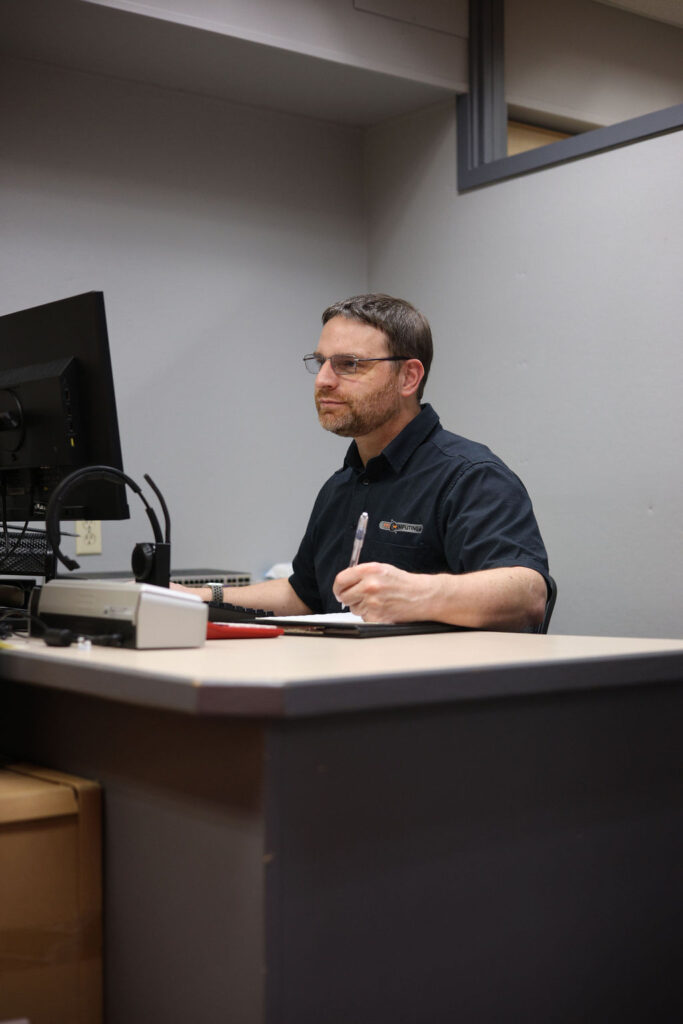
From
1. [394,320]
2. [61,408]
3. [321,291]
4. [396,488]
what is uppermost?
[321,291]

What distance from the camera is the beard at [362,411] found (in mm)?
2207

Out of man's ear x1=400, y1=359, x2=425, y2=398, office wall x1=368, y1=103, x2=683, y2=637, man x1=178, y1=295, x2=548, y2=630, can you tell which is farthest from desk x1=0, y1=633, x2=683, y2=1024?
office wall x1=368, y1=103, x2=683, y2=637

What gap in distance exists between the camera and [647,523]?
261 cm

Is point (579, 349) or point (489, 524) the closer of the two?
point (489, 524)

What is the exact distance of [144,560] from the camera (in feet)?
5.02

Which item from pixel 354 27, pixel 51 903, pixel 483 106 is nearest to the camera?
pixel 51 903

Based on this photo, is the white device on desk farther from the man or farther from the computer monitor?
the man

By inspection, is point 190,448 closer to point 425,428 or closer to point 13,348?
point 425,428

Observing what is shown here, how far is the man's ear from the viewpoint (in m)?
2.25

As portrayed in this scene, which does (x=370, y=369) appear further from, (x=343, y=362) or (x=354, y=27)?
(x=354, y=27)

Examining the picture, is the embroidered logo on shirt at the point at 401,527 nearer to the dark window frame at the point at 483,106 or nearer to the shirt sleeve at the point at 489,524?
the shirt sleeve at the point at 489,524

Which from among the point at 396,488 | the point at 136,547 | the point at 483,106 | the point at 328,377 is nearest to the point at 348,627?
the point at 136,547

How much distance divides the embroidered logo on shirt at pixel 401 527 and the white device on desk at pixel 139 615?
836 mm

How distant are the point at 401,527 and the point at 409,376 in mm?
336
